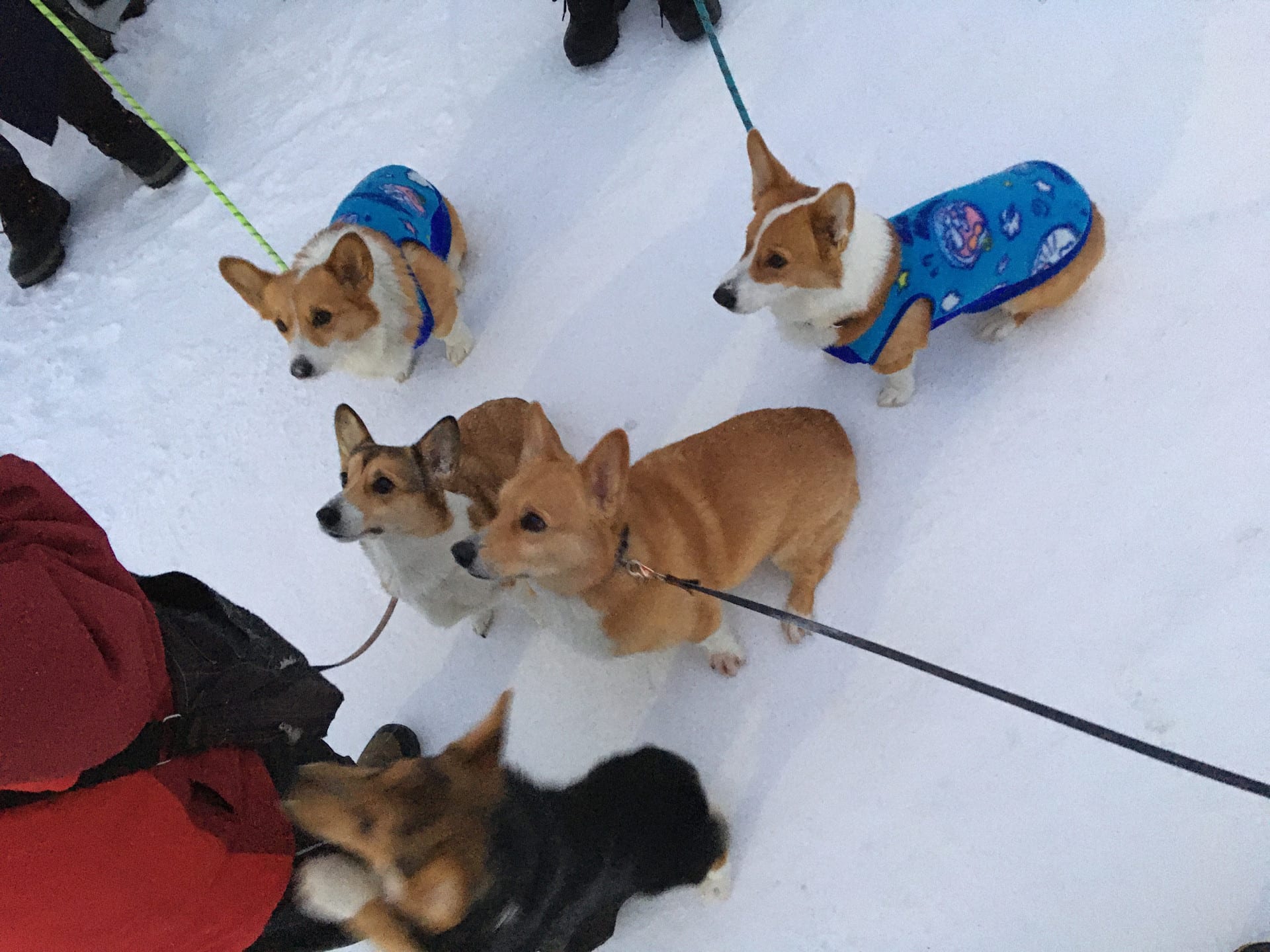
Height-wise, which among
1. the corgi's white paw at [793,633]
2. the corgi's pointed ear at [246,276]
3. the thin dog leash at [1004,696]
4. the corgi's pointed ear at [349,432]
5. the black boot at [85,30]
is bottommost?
the corgi's white paw at [793,633]

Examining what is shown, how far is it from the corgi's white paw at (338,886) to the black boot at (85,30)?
4168mm

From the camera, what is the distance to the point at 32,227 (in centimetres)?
335

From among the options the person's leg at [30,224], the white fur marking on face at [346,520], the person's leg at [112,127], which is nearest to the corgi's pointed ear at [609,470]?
the white fur marking on face at [346,520]

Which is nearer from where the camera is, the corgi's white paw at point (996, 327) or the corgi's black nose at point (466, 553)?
the corgi's black nose at point (466, 553)

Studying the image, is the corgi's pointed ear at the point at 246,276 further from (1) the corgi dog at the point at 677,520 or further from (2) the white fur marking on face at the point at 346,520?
(1) the corgi dog at the point at 677,520

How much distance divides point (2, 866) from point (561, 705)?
145 centimetres

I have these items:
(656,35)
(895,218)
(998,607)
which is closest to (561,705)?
(998,607)

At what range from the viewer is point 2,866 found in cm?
97

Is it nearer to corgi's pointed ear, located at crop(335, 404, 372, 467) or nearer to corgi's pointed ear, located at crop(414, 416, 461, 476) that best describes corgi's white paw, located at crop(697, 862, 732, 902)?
corgi's pointed ear, located at crop(414, 416, 461, 476)

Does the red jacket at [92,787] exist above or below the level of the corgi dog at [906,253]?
above

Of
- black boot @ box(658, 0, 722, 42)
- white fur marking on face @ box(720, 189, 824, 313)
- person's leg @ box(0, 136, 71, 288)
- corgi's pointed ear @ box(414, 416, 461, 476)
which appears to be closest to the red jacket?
corgi's pointed ear @ box(414, 416, 461, 476)

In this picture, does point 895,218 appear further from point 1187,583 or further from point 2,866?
point 2,866

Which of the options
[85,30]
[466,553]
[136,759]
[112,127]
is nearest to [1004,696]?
[466,553]

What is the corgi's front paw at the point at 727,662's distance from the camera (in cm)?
214
